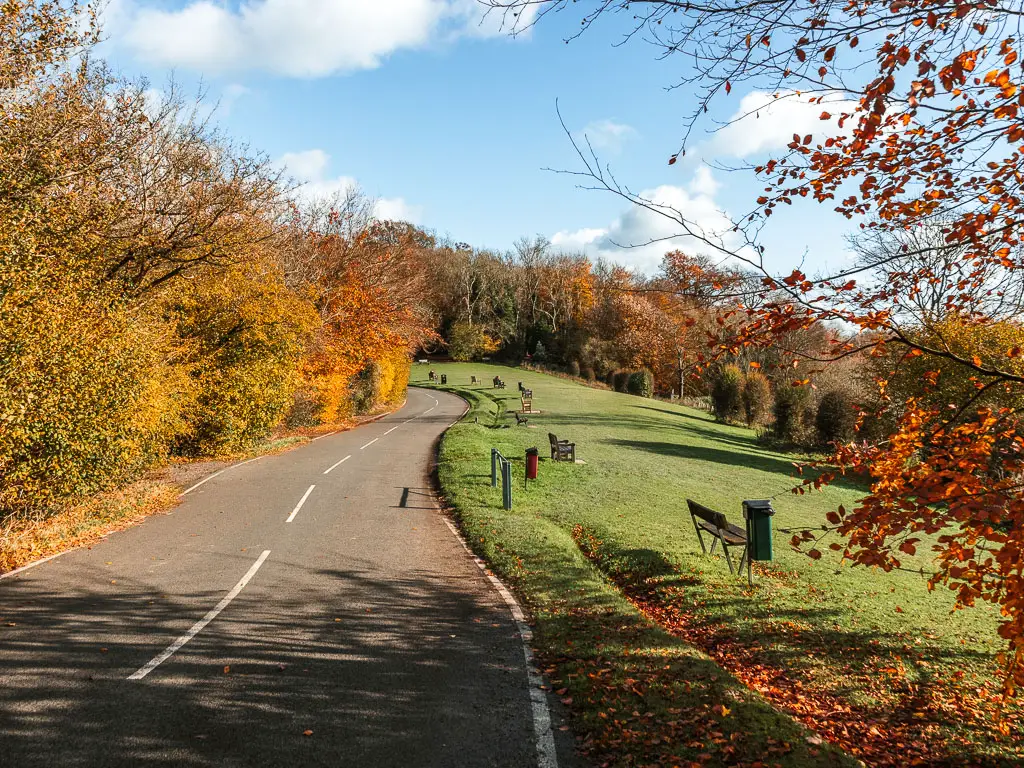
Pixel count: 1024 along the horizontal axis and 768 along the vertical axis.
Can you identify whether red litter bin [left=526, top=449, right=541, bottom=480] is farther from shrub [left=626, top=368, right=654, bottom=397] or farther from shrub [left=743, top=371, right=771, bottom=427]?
shrub [left=626, top=368, right=654, bottom=397]

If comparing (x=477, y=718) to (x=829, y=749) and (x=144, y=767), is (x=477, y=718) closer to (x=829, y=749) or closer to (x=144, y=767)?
(x=144, y=767)

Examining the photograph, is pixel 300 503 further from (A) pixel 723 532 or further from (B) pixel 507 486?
(A) pixel 723 532

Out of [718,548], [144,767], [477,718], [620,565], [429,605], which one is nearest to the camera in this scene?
[144,767]

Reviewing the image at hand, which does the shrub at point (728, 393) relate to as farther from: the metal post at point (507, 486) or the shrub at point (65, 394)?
the shrub at point (65, 394)

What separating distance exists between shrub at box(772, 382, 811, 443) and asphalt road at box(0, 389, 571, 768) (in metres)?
27.6

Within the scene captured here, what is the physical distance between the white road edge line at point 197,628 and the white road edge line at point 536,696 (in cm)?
367

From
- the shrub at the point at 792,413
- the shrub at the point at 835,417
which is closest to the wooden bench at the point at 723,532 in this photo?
the shrub at the point at 835,417

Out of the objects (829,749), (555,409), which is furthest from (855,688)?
(555,409)

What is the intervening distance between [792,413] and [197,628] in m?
33.4

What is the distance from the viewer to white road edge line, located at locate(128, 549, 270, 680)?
5.99 metres

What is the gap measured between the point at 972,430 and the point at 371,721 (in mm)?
5793

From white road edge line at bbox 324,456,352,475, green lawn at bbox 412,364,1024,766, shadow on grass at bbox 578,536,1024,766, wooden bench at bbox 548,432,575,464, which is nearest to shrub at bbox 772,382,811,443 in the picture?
wooden bench at bbox 548,432,575,464

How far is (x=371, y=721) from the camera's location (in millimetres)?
5164

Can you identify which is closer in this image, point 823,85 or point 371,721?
point 823,85
